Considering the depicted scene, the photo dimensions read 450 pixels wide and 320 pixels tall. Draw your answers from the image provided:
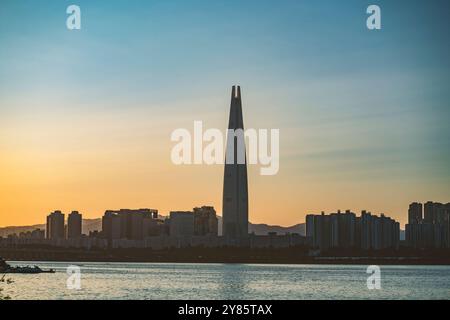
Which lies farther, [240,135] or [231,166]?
[231,166]
